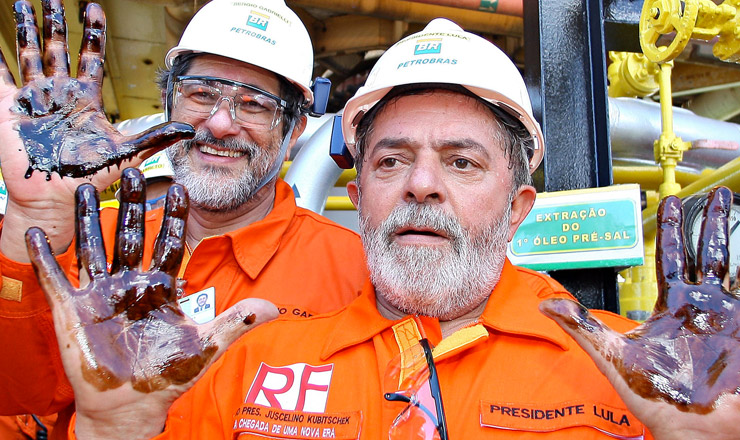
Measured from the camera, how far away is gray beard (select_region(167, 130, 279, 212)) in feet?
6.96

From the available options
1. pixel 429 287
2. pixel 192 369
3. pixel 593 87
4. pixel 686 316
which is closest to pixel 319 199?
pixel 593 87

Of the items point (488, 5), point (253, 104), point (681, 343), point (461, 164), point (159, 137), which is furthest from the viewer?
point (488, 5)

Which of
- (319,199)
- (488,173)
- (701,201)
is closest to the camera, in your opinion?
(488,173)

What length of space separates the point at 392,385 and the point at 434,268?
Answer: 12.9 inches

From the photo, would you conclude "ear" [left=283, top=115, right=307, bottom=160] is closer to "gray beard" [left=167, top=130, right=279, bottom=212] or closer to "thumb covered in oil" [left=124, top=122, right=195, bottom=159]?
"gray beard" [left=167, top=130, right=279, bottom=212]

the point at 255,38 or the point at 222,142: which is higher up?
the point at 255,38

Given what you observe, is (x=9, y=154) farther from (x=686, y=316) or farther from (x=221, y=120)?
(x=686, y=316)

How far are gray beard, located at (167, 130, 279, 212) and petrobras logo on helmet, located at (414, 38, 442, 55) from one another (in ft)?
2.46

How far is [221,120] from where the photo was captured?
210 cm

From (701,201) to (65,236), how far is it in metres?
1.79

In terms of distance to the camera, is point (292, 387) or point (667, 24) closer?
point (292, 387)

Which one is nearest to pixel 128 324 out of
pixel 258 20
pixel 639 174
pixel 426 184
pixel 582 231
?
pixel 426 184

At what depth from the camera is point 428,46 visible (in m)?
1.71

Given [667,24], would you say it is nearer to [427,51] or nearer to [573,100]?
[573,100]
